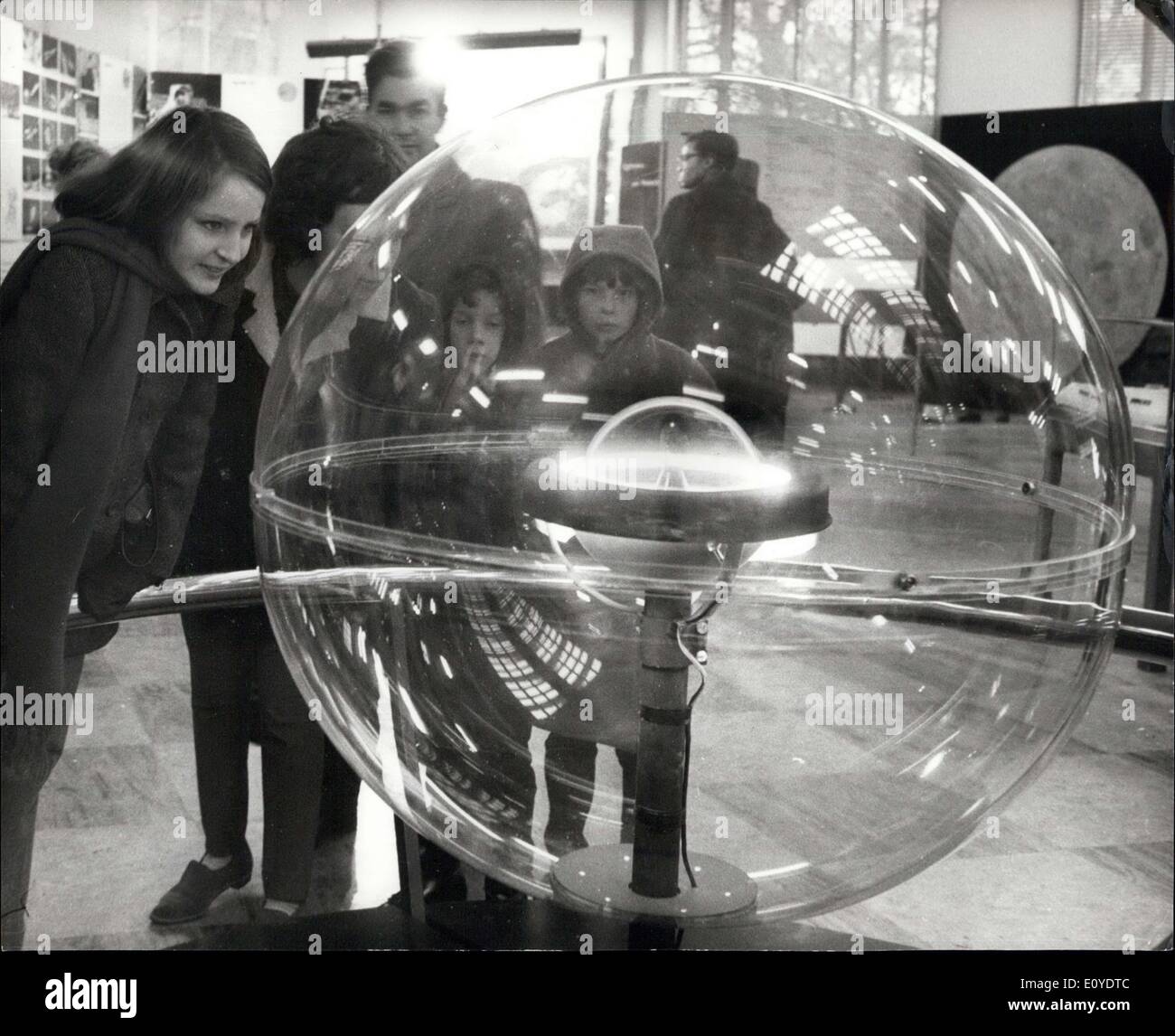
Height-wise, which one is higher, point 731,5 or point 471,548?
point 731,5

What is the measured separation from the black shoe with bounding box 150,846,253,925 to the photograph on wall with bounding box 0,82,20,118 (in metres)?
0.62

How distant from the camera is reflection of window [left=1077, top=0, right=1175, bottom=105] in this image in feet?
3.89

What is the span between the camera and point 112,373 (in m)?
1.02

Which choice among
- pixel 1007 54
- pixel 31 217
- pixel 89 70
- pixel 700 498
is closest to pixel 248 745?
pixel 31 217

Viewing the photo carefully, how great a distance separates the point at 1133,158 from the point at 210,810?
0.98 meters

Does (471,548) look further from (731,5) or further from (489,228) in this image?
(731,5)

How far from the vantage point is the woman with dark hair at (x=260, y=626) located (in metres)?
1.05

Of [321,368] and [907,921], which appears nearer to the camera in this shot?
[321,368]

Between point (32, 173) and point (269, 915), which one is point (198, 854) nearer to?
point (269, 915)

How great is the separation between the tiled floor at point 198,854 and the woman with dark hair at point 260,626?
0.01 meters

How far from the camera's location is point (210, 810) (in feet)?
3.76

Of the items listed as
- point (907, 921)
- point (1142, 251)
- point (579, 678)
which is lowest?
point (907, 921)
